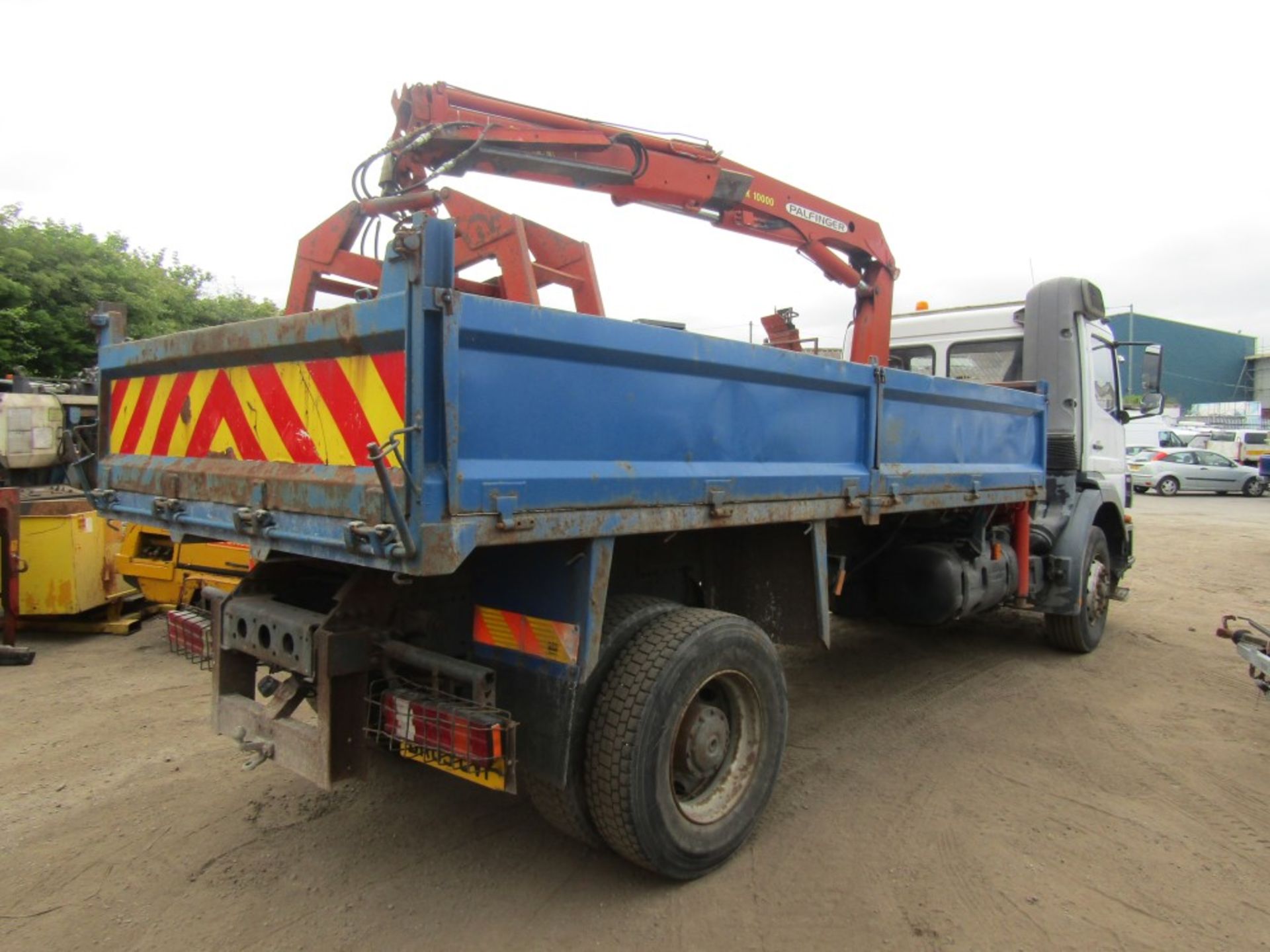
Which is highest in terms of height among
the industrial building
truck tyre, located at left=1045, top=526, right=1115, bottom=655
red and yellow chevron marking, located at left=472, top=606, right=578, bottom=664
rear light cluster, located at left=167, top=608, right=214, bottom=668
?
the industrial building

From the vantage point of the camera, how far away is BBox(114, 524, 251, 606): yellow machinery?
Result: 19.5 ft

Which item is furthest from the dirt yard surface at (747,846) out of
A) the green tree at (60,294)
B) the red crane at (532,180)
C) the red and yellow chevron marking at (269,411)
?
the green tree at (60,294)

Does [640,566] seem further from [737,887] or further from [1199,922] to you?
[1199,922]

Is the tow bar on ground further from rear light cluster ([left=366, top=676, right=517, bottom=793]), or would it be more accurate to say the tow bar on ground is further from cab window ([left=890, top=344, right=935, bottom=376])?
rear light cluster ([left=366, top=676, right=517, bottom=793])

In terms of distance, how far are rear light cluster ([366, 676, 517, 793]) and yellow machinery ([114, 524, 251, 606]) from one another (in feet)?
11.7

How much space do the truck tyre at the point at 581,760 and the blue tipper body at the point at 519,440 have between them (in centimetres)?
36

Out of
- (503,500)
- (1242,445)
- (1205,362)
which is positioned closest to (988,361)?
(503,500)

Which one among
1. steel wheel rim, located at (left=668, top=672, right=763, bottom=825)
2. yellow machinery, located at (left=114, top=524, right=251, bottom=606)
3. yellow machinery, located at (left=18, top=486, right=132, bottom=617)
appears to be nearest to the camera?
steel wheel rim, located at (left=668, top=672, right=763, bottom=825)

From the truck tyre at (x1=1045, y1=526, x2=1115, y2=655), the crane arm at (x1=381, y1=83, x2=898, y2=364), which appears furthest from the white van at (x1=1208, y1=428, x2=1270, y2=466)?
the crane arm at (x1=381, y1=83, x2=898, y2=364)

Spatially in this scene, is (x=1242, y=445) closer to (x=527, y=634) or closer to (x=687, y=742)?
(x=687, y=742)

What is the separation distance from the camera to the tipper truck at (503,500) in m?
2.32

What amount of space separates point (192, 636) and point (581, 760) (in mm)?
1715

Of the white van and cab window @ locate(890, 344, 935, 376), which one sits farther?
the white van

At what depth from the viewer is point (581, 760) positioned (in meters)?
2.78
